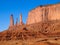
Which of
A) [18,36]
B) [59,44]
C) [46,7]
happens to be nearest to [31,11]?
[46,7]

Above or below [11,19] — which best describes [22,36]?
below

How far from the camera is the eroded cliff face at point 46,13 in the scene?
105438mm

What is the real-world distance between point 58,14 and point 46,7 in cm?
970

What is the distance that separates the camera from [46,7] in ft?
366

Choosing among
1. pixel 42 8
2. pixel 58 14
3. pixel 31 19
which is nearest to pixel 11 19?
pixel 31 19

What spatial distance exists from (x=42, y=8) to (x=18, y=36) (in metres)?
87.4

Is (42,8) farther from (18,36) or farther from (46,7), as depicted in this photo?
(18,36)

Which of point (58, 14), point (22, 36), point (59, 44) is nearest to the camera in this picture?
point (59, 44)

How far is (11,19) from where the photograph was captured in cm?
12488

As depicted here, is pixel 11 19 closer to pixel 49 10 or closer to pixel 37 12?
pixel 37 12

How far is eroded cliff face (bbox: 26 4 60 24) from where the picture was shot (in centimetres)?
10544

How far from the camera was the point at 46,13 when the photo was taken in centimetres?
11000

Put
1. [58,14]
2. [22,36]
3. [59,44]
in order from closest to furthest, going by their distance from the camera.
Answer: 1. [59,44]
2. [22,36]
3. [58,14]

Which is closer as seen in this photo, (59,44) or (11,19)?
(59,44)
